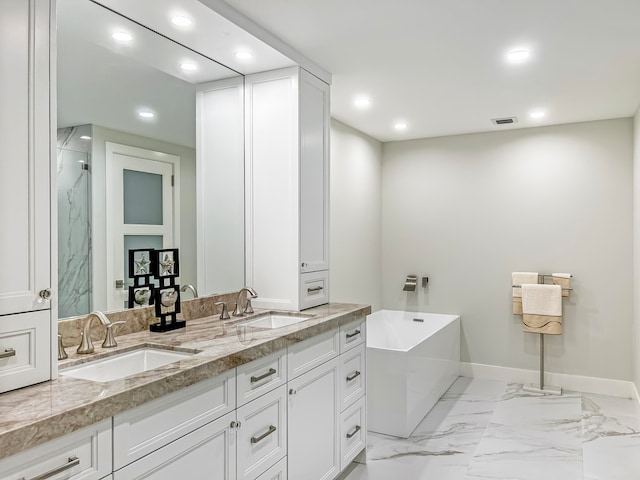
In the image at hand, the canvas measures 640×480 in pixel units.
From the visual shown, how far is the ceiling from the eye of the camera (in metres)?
2.20

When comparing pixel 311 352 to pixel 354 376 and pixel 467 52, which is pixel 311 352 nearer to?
pixel 354 376

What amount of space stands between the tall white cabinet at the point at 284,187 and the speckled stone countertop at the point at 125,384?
19.7 inches

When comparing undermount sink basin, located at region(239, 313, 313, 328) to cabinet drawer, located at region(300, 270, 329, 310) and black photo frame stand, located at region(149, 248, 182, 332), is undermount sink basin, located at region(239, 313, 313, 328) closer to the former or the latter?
cabinet drawer, located at region(300, 270, 329, 310)

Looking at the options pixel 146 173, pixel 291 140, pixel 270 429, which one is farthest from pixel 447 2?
pixel 270 429

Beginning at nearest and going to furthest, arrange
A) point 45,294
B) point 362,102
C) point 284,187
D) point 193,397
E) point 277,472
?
point 45,294 → point 193,397 → point 277,472 → point 284,187 → point 362,102

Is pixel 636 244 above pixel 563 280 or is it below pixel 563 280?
above

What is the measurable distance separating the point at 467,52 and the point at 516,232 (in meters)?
2.34

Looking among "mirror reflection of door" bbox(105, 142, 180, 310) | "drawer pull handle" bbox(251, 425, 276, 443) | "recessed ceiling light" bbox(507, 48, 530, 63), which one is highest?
"recessed ceiling light" bbox(507, 48, 530, 63)

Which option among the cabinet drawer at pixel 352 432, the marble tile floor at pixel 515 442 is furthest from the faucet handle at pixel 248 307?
the marble tile floor at pixel 515 442

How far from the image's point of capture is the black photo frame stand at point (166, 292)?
2242 millimetres

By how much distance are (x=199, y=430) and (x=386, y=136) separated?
3.75m

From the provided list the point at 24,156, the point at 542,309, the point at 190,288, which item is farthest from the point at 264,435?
the point at 542,309

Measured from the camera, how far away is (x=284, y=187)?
9.28ft

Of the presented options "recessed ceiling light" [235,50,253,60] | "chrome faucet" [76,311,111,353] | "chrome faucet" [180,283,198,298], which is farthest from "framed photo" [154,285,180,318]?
"recessed ceiling light" [235,50,253,60]
